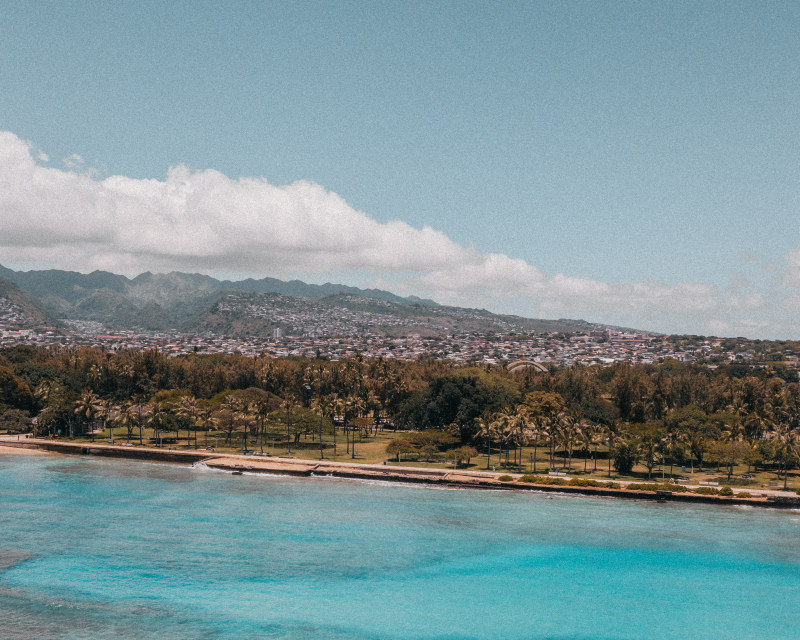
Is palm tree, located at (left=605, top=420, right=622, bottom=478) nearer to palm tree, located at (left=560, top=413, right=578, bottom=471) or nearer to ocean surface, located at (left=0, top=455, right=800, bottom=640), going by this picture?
palm tree, located at (left=560, top=413, right=578, bottom=471)

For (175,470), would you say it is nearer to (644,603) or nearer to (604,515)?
(604,515)

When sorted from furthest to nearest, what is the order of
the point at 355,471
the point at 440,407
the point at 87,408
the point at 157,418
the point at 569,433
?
the point at 87,408
the point at 440,407
the point at 157,418
the point at 569,433
the point at 355,471

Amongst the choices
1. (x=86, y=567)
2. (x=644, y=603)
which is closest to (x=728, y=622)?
(x=644, y=603)

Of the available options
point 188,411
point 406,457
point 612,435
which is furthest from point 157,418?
point 612,435

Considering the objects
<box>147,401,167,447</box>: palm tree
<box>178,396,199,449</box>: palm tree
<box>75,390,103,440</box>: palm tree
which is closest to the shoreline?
<box>147,401,167,447</box>: palm tree

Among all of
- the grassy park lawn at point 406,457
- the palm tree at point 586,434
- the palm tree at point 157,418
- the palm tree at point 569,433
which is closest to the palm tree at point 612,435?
the palm tree at point 586,434

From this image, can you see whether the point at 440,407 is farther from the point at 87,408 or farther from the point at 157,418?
the point at 87,408
